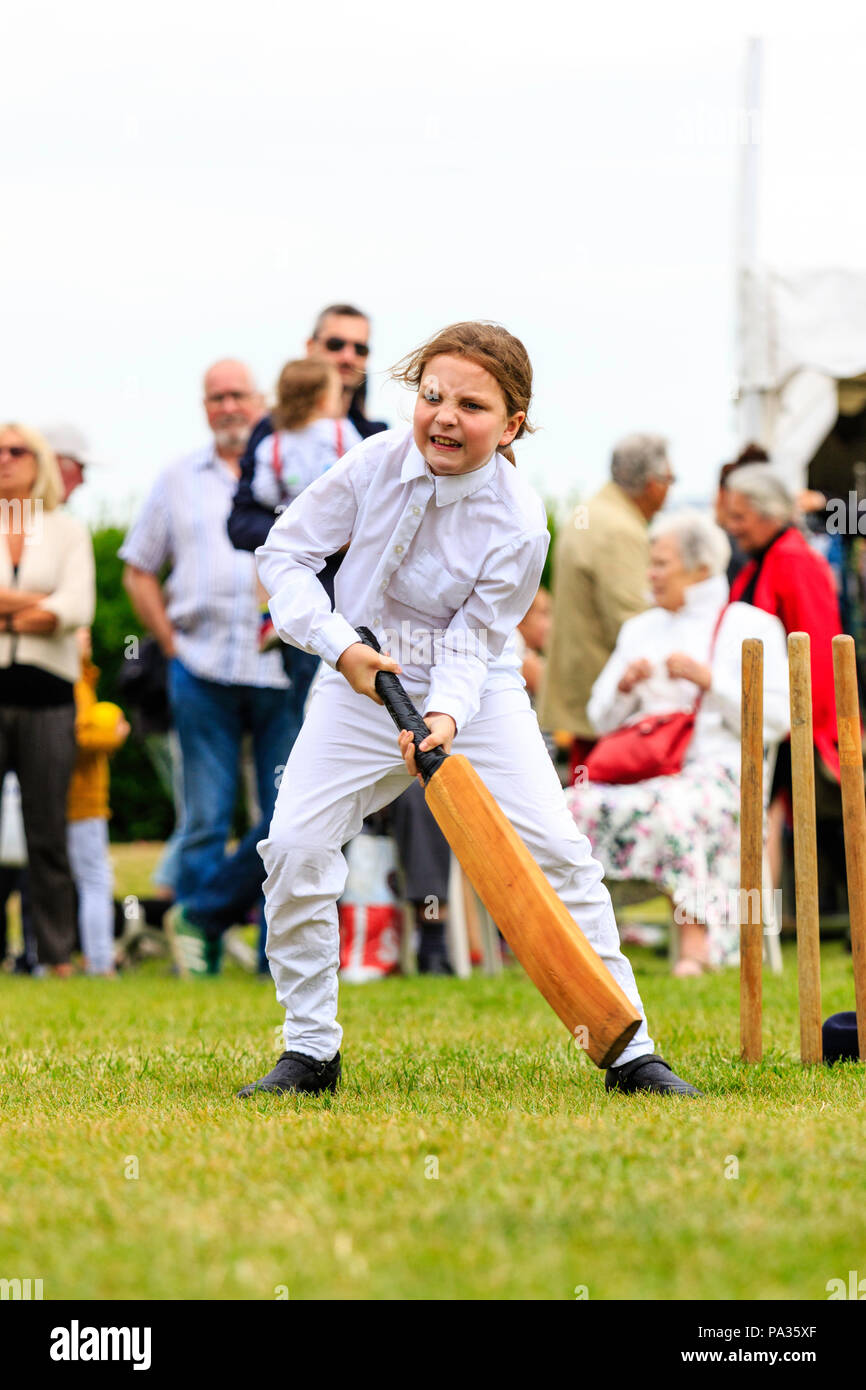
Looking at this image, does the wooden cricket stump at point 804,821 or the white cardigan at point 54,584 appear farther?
the white cardigan at point 54,584

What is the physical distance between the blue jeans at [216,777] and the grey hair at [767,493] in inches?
91.3

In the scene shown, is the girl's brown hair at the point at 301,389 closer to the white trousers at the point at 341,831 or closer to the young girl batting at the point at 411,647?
the young girl batting at the point at 411,647

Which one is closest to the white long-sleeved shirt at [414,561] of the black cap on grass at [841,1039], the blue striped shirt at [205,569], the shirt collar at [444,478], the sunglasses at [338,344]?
the shirt collar at [444,478]

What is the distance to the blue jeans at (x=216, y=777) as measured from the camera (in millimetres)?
7969

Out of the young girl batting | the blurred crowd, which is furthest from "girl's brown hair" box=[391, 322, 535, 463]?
the blurred crowd

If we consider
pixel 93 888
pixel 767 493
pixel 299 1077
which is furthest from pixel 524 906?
pixel 93 888

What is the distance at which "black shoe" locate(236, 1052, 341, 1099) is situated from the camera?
13.7ft

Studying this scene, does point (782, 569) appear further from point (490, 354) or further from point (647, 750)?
point (490, 354)

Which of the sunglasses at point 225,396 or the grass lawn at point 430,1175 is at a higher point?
the sunglasses at point 225,396

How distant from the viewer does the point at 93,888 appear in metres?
8.83

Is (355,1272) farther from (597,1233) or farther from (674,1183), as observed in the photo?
(674,1183)

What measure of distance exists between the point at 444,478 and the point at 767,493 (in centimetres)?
428
